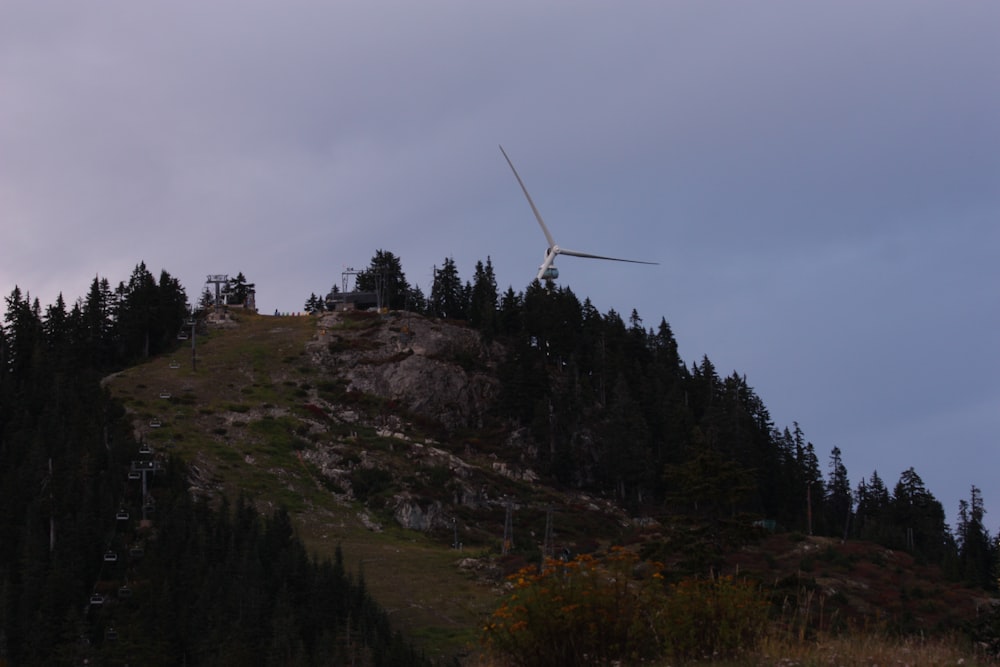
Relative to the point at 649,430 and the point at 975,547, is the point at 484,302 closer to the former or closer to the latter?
the point at 649,430

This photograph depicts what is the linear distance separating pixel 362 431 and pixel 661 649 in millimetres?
107851

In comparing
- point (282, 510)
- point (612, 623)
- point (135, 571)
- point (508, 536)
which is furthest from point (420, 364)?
point (612, 623)

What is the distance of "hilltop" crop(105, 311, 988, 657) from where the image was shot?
7644 centimetres

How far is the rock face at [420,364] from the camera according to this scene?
13388 cm

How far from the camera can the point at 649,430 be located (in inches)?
5438

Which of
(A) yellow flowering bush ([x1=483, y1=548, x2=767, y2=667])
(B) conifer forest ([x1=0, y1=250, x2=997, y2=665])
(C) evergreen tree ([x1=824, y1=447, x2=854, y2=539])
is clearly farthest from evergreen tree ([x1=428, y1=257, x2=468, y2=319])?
(A) yellow flowering bush ([x1=483, y1=548, x2=767, y2=667])

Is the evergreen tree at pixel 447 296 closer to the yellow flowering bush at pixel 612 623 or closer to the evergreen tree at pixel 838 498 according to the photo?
the evergreen tree at pixel 838 498

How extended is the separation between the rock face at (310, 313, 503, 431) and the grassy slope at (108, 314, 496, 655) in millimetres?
5623

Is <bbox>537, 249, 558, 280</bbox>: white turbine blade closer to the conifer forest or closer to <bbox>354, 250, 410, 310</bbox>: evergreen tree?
the conifer forest

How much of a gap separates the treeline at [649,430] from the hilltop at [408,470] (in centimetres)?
436

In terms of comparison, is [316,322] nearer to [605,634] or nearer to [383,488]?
[383,488]

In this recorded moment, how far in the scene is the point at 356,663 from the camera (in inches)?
2185

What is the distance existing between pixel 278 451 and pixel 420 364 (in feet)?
102

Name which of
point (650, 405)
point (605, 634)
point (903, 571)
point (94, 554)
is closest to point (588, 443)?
point (650, 405)
